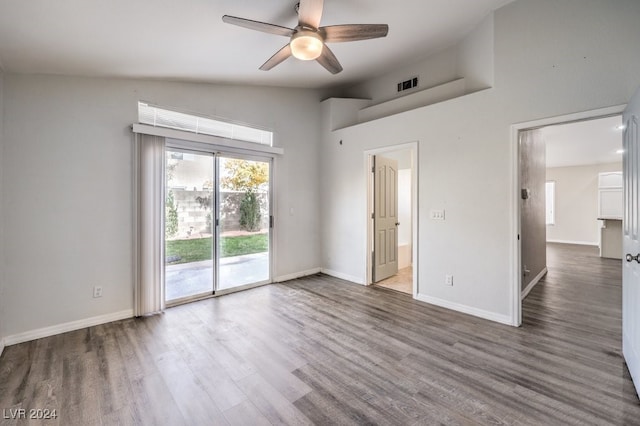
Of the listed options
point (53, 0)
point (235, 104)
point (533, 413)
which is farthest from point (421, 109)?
point (53, 0)

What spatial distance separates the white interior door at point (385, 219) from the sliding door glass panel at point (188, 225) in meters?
2.56

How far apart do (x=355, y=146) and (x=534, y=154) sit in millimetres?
2910

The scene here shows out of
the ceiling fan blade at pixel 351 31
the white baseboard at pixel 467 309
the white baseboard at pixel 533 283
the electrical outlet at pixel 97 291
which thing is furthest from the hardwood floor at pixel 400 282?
the electrical outlet at pixel 97 291

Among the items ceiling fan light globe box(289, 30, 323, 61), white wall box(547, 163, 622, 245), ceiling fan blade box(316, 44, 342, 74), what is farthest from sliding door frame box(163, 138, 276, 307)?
white wall box(547, 163, 622, 245)

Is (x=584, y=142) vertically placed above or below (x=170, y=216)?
above

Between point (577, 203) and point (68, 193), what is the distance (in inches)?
480

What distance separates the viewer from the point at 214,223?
3902 millimetres

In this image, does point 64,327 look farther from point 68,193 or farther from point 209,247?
point 209,247

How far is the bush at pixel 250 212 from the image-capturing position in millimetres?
4219

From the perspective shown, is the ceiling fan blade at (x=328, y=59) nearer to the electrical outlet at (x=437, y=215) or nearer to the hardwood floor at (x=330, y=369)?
the electrical outlet at (x=437, y=215)

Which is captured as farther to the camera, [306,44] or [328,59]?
[328,59]

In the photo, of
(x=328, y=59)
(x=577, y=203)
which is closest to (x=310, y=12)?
(x=328, y=59)

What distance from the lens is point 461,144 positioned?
3324 mm

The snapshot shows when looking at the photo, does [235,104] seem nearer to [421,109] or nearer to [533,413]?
[421,109]
